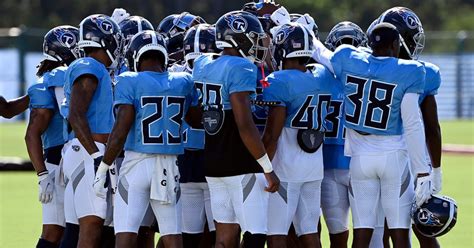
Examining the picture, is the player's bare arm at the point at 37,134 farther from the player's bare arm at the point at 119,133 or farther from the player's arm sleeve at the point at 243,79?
the player's arm sleeve at the point at 243,79

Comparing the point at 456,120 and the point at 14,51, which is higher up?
the point at 14,51

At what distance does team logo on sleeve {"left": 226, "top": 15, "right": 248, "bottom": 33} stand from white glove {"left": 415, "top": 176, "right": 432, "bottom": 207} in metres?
1.78

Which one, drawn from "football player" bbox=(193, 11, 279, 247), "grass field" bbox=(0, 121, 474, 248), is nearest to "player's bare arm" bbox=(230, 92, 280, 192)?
"football player" bbox=(193, 11, 279, 247)

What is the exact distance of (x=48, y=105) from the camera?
9.25m

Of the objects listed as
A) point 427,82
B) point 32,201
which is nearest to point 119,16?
point 427,82

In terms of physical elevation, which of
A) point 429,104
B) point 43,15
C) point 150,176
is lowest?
point 150,176

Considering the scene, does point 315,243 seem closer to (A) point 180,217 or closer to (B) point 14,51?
(A) point 180,217

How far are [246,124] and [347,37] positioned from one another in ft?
6.91

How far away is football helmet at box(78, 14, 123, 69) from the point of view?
28.9 feet

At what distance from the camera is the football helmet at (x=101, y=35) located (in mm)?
8812

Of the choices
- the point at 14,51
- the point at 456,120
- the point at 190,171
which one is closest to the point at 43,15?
the point at 14,51

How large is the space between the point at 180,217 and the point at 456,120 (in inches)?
1059

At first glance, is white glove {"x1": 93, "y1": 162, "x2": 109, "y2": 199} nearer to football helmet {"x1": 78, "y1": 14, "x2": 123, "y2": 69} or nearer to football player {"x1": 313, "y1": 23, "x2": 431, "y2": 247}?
football helmet {"x1": 78, "y1": 14, "x2": 123, "y2": 69}

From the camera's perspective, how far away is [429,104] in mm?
8672
